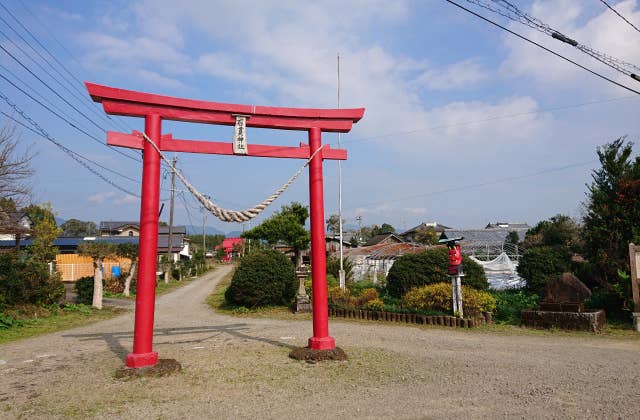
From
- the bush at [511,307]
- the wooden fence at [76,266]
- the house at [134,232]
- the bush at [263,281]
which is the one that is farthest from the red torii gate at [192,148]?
the house at [134,232]

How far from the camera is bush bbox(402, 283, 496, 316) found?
9852 millimetres

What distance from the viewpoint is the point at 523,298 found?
11680 millimetres

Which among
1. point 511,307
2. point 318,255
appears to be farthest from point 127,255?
point 511,307

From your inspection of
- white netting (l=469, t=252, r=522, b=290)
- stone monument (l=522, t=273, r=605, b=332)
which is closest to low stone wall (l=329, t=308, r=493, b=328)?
stone monument (l=522, t=273, r=605, b=332)

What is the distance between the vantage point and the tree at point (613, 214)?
10.2m

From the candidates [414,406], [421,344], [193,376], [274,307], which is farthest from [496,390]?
[274,307]

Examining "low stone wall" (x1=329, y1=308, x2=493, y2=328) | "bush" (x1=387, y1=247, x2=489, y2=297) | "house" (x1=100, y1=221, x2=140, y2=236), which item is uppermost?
"house" (x1=100, y1=221, x2=140, y2=236)

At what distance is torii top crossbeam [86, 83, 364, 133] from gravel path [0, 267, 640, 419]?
3545mm

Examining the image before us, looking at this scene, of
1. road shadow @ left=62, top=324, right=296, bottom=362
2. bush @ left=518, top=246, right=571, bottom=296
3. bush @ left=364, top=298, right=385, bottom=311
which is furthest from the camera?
bush @ left=518, top=246, right=571, bottom=296

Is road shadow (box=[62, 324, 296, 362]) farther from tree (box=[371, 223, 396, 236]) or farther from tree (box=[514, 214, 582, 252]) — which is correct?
tree (box=[371, 223, 396, 236])

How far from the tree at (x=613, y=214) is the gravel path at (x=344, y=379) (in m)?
3.48

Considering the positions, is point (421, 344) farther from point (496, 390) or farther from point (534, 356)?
point (496, 390)

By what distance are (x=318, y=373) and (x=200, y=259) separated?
1475 inches

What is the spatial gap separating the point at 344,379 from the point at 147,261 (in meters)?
2.97
